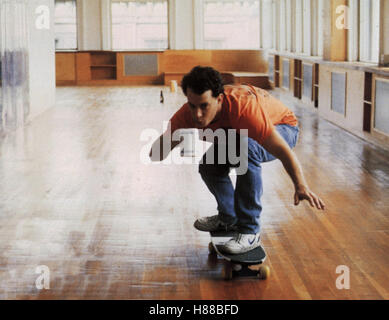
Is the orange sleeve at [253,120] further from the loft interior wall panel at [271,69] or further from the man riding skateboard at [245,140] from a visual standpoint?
the loft interior wall panel at [271,69]

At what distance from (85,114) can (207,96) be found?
7.06 metres

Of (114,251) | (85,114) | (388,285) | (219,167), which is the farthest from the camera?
(85,114)

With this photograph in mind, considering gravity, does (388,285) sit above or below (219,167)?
below

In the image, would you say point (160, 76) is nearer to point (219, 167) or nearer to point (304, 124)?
point (304, 124)

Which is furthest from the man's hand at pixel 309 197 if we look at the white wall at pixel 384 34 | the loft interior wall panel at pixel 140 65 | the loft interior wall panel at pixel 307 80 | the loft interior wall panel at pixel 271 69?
the loft interior wall panel at pixel 140 65

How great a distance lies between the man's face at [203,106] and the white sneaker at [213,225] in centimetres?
74

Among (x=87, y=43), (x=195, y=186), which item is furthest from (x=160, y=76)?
(x=195, y=186)

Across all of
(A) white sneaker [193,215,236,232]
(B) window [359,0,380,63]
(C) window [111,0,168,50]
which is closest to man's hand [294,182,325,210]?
(A) white sneaker [193,215,236,232]

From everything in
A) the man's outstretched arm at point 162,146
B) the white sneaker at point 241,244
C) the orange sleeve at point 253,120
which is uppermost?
the orange sleeve at point 253,120

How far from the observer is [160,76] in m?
15.9

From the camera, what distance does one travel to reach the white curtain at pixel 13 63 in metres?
7.68

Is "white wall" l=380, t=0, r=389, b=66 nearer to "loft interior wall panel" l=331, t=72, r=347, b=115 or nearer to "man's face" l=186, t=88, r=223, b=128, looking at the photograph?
"loft interior wall panel" l=331, t=72, r=347, b=115

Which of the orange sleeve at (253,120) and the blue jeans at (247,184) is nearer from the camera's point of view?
the orange sleeve at (253,120)

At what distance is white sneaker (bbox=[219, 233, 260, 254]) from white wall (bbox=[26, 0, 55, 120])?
622cm
